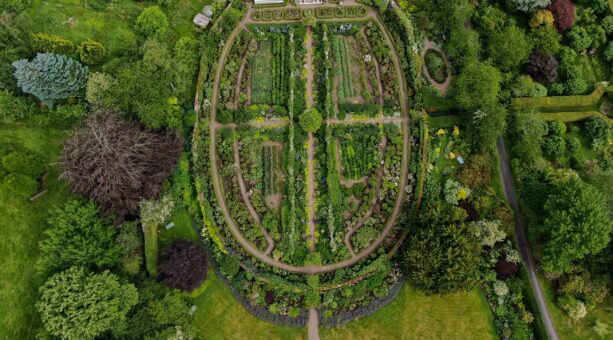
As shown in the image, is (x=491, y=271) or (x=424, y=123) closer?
(x=491, y=271)

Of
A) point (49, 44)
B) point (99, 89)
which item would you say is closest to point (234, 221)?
point (99, 89)

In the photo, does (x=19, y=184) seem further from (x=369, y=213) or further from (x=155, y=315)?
(x=369, y=213)

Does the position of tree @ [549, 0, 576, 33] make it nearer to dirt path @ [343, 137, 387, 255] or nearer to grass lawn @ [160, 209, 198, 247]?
dirt path @ [343, 137, 387, 255]

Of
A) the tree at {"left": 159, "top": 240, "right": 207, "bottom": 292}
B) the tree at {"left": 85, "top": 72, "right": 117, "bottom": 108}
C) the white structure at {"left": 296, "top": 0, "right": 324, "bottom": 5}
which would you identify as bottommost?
the tree at {"left": 159, "top": 240, "right": 207, "bottom": 292}

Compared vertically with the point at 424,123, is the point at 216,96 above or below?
above

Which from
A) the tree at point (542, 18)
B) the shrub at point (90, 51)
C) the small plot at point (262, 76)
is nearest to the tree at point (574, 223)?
the tree at point (542, 18)

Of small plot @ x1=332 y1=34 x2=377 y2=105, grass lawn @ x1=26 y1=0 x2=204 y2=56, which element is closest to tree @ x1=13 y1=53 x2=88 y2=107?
grass lawn @ x1=26 y1=0 x2=204 y2=56

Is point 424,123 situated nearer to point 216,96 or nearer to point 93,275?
point 216,96

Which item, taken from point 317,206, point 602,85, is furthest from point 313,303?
point 602,85
